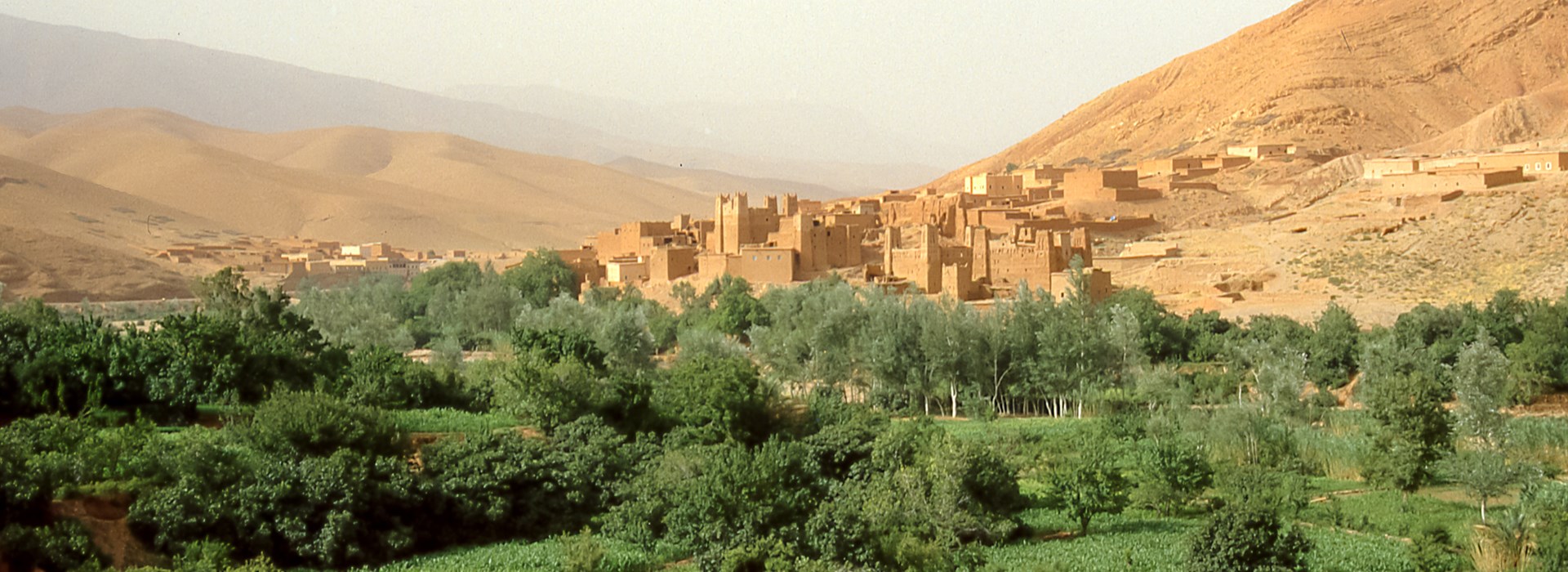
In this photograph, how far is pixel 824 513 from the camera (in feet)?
43.3

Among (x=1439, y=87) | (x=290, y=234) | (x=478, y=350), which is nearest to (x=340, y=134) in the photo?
Answer: (x=290, y=234)

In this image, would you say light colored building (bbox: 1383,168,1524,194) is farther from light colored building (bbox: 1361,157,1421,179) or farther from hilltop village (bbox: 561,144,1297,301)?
hilltop village (bbox: 561,144,1297,301)

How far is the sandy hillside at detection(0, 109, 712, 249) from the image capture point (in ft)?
326

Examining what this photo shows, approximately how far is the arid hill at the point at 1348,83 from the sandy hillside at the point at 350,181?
1558 inches

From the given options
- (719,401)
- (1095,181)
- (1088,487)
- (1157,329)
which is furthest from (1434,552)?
(1095,181)

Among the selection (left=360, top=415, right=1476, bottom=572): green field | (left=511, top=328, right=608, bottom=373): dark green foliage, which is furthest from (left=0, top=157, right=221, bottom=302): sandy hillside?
(left=360, top=415, right=1476, bottom=572): green field

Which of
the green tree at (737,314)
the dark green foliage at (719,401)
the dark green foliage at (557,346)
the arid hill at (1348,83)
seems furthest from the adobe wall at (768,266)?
the arid hill at (1348,83)

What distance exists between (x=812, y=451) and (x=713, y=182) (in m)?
160

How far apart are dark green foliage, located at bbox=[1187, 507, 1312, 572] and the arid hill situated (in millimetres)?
49252

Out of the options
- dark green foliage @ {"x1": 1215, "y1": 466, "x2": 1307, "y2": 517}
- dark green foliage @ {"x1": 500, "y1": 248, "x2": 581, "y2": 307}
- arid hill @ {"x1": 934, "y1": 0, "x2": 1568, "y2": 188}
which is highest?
arid hill @ {"x1": 934, "y1": 0, "x2": 1568, "y2": 188}

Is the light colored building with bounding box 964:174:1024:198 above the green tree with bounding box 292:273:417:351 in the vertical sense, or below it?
above

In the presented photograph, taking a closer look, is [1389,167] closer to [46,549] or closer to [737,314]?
[737,314]

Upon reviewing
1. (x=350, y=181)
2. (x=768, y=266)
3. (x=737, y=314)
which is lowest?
(x=737, y=314)

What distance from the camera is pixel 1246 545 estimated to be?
462 inches
